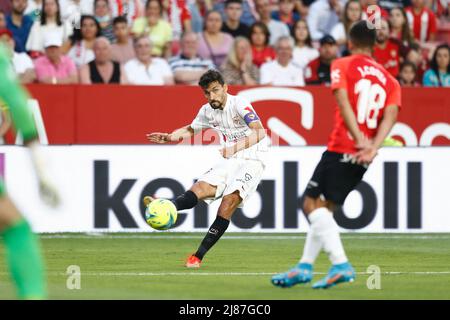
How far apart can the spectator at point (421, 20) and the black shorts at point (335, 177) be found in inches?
486

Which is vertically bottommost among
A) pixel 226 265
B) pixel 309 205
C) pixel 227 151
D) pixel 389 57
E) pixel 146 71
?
pixel 226 265

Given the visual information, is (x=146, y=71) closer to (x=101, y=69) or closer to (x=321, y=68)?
(x=101, y=69)

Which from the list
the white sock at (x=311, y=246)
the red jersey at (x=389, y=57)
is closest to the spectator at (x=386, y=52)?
the red jersey at (x=389, y=57)

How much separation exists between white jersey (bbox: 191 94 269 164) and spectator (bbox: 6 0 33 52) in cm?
667

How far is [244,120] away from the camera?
42.0ft

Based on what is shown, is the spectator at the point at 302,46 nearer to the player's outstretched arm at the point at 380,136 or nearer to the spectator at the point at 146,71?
the spectator at the point at 146,71

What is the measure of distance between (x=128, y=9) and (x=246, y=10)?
2229 mm

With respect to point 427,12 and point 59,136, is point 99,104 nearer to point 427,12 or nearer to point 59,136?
point 59,136

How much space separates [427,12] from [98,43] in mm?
6671

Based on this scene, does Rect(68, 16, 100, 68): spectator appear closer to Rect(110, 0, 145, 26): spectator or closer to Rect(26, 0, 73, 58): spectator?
Rect(26, 0, 73, 58): spectator

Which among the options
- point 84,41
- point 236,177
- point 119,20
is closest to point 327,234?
point 236,177

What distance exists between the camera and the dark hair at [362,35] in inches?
385

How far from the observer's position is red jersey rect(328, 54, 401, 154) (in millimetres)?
9750

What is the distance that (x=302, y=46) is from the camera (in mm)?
20312
